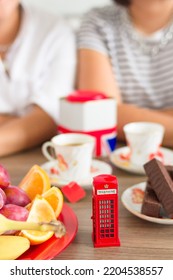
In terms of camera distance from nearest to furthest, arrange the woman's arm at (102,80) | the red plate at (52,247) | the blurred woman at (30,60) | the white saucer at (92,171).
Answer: the red plate at (52,247) < the white saucer at (92,171) < the woman's arm at (102,80) < the blurred woman at (30,60)

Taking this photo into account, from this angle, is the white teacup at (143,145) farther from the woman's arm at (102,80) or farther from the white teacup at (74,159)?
the woman's arm at (102,80)

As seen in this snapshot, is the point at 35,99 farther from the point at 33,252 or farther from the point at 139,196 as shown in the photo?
the point at 33,252

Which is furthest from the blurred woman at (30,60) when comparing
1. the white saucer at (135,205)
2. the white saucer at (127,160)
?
the white saucer at (135,205)

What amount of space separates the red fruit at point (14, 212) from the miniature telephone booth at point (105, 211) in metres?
0.12

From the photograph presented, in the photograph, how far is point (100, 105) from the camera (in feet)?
4.33

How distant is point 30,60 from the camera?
1.69 m

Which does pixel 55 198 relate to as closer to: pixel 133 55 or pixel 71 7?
pixel 133 55

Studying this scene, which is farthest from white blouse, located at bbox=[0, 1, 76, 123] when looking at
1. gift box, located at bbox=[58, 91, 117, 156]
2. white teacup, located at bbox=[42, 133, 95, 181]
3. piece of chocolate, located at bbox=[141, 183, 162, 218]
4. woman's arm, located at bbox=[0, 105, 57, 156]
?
piece of chocolate, located at bbox=[141, 183, 162, 218]

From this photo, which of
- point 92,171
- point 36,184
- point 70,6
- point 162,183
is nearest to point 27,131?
point 92,171

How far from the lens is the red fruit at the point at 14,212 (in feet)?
2.55

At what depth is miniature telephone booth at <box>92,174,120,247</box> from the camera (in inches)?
31.6

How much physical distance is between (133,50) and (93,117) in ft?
1.78

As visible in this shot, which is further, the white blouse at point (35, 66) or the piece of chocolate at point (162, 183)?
the white blouse at point (35, 66)
